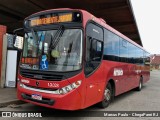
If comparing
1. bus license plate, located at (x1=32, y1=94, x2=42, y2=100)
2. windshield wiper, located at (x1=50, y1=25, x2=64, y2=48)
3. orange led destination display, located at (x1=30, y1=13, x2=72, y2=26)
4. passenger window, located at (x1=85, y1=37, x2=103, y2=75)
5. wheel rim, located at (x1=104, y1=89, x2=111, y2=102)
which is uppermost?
orange led destination display, located at (x1=30, y1=13, x2=72, y2=26)

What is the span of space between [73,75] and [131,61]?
7.06 metres

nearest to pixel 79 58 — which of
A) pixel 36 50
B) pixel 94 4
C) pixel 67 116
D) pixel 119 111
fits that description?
pixel 36 50

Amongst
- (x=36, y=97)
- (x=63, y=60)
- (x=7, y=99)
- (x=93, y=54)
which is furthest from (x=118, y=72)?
(x=7, y=99)

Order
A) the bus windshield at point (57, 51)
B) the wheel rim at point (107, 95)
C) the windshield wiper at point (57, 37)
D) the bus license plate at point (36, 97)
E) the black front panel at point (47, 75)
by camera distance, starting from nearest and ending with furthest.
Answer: the black front panel at point (47, 75), the bus windshield at point (57, 51), the bus license plate at point (36, 97), the windshield wiper at point (57, 37), the wheel rim at point (107, 95)

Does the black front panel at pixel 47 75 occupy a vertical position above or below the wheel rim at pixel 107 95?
above

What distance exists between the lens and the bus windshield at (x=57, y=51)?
660 centimetres

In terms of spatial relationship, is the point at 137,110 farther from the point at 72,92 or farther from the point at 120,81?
the point at 72,92

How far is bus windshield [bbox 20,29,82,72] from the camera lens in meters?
6.60

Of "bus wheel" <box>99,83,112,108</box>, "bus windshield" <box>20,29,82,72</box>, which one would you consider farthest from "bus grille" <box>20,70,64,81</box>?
"bus wheel" <box>99,83,112,108</box>

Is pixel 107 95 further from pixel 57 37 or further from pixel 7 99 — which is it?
pixel 7 99

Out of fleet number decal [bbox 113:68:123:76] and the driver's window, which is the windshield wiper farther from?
fleet number decal [bbox 113:68:123:76]

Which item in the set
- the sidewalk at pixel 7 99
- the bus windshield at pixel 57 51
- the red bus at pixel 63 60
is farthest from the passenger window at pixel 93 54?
Answer: the sidewalk at pixel 7 99

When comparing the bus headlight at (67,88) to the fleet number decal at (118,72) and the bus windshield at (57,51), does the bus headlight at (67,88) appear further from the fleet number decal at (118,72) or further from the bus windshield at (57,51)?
the fleet number decal at (118,72)

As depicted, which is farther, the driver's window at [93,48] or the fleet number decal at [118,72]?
the fleet number decal at [118,72]
